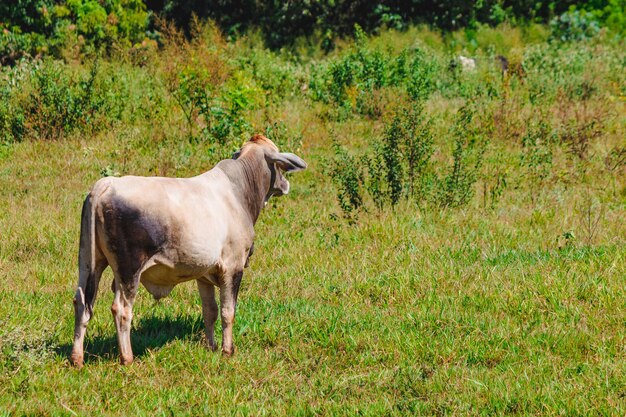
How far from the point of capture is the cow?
5156mm

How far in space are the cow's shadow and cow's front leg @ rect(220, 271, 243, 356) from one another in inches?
11.1

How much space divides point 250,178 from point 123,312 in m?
1.38

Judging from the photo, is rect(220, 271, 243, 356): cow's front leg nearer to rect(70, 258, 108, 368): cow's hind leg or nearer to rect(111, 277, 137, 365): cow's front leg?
rect(111, 277, 137, 365): cow's front leg

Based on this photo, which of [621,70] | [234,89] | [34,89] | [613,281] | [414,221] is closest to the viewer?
[613,281]

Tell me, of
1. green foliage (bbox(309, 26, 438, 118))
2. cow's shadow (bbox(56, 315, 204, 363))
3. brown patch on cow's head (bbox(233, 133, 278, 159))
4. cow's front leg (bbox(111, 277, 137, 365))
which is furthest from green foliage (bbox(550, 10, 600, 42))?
cow's front leg (bbox(111, 277, 137, 365))

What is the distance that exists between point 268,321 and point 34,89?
335 inches

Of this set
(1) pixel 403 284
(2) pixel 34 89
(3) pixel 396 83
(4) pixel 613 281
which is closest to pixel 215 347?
(1) pixel 403 284

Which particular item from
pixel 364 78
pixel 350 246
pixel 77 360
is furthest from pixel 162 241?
pixel 364 78

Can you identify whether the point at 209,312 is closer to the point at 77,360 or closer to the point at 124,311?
the point at 124,311

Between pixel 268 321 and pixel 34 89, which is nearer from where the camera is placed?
pixel 268 321

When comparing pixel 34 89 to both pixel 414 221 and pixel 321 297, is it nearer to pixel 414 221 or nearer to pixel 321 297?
pixel 414 221

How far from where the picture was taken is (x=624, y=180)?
11.0 metres

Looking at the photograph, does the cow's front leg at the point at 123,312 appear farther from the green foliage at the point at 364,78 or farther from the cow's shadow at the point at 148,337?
the green foliage at the point at 364,78

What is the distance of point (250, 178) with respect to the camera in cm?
609
